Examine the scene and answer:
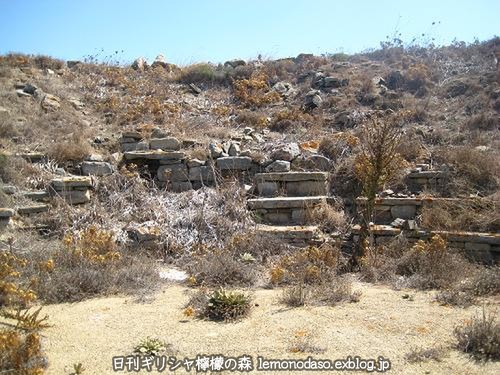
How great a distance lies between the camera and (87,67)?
1395 centimetres

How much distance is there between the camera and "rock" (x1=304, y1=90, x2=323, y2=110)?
11.8 metres

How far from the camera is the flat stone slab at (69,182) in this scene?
8.05 meters

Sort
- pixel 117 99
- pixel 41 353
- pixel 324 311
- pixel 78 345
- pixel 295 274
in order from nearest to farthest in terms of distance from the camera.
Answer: pixel 41 353
pixel 78 345
pixel 324 311
pixel 295 274
pixel 117 99

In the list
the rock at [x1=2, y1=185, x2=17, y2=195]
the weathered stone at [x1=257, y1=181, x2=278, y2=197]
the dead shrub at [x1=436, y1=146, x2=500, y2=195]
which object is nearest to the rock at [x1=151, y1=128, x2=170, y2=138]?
the weathered stone at [x1=257, y1=181, x2=278, y2=197]

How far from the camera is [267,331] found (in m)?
4.50

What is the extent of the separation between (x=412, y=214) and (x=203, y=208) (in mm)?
3586

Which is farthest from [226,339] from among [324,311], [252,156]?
[252,156]

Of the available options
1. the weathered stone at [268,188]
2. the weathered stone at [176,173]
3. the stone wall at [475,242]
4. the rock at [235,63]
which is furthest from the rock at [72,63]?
the stone wall at [475,242]

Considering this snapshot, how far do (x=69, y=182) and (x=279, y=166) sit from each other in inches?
150

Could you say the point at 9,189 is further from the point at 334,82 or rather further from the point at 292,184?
the point at 334,82

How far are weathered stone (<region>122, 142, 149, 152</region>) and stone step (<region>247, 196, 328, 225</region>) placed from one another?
2736 millimetres

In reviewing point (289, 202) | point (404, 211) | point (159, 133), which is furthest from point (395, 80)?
point (159, 133)

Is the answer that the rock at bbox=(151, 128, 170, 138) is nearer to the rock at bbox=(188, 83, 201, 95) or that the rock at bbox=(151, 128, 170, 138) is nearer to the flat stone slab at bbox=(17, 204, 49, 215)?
the flat stone slab at bbox=(17, 204, 49, 215)

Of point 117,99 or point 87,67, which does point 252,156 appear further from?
point 87,67
